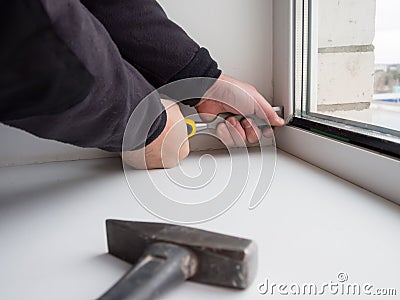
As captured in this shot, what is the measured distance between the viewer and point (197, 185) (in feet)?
1.89

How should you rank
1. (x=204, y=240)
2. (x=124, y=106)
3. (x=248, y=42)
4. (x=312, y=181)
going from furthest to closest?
(x=248, y=42) < (x=312, y=181) < (x=124, y=106) < (x=204, y=240)

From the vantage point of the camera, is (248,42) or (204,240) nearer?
(204,240)

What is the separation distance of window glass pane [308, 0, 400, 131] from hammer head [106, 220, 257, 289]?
1.10 feet

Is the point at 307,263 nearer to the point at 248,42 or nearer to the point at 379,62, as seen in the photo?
the point at 379,62

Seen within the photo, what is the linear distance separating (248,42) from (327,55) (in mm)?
169

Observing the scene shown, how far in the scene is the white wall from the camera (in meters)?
0.76

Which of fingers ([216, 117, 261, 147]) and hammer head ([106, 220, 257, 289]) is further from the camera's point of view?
fingers ([216, 117, 261, 147])

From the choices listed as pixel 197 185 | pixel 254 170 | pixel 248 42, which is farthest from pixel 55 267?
pixel 248 42

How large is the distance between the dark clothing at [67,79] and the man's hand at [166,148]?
7 centimetres

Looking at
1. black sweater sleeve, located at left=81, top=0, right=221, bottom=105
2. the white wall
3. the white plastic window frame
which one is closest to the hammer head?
the white plastic window frame

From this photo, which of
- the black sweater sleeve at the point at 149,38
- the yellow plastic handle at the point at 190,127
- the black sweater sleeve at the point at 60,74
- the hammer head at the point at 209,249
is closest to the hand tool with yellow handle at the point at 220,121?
the yellow plastic handle at the point at 190,127

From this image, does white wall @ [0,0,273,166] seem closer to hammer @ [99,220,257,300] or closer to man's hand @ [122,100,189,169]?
man's hand @ [122,100,189,169]

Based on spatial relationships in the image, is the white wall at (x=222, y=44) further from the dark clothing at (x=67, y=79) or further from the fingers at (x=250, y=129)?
the dark clothing at (x=67, y=79)

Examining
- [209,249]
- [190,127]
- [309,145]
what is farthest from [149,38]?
[209,249]
